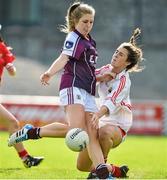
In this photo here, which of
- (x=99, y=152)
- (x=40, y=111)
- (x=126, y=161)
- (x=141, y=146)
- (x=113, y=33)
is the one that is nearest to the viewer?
(x=99, y=152)

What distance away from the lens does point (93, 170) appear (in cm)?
930

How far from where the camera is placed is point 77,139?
8898 mm

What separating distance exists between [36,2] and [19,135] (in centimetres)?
2809

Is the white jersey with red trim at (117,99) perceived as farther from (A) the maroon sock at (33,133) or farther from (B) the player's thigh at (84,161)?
(A) the maroon sock at (33,133)

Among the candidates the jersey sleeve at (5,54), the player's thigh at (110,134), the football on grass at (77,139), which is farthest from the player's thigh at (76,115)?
the jersey sleeve at (5,54)

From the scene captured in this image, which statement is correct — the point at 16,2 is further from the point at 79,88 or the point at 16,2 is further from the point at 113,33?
the point at 79,88

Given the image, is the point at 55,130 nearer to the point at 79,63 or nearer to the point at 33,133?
the point at 33,133

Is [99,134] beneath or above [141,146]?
above

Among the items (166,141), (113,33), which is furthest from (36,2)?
(166,141)

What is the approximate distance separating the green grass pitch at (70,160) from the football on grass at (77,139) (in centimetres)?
85

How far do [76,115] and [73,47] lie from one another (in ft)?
2.38

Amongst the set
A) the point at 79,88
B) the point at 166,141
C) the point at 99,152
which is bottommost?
the point at 166,141

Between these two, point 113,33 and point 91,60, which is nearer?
point 91,60

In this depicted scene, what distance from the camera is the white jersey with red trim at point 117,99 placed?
9.35 meters
